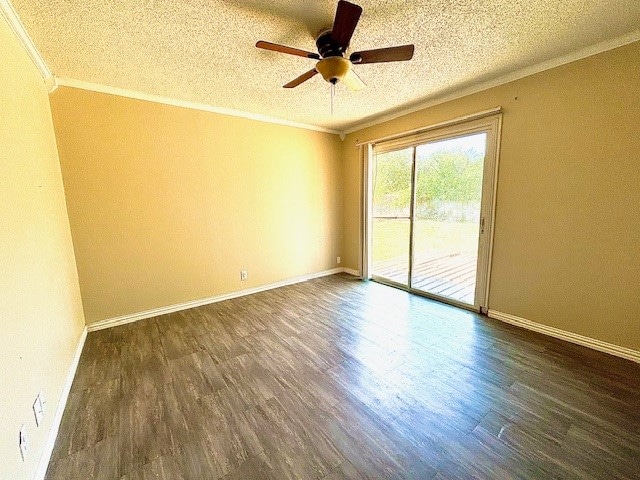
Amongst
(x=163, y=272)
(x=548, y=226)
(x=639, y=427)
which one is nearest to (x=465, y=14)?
(x=548, y=226)

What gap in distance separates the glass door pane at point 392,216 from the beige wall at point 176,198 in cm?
104

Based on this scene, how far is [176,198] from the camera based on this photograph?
307 cm

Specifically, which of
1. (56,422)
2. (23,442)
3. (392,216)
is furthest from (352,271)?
(23,442)

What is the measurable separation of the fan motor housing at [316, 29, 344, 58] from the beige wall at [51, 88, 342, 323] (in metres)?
1.95

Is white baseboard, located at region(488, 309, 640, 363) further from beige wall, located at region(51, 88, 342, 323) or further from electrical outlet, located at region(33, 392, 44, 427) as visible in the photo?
electrical outlet, located at region(33, 392, 44, 427)

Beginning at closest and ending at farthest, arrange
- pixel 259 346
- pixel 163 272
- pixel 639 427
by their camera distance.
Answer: pixel 639 427 < pixel 259 346 < pixel 163 272

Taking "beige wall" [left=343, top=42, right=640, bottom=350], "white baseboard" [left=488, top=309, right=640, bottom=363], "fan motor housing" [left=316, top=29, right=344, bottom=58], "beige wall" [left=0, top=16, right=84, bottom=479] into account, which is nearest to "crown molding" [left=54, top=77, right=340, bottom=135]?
"beige wall" [left=0, top=16, right=84, bottom=479]

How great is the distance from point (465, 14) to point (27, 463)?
3345 millimetres

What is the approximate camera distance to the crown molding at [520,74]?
1942 mm

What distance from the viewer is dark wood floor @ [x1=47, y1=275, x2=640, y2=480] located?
4.21 ft

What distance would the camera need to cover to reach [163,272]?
307cm

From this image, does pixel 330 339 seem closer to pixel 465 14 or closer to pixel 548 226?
pixel 548 226

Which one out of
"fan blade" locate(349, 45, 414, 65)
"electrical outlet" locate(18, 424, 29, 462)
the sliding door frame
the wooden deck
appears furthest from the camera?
the wooden deck

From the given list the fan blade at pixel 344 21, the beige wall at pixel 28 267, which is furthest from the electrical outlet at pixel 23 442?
the fan blade at pixel 344 21
